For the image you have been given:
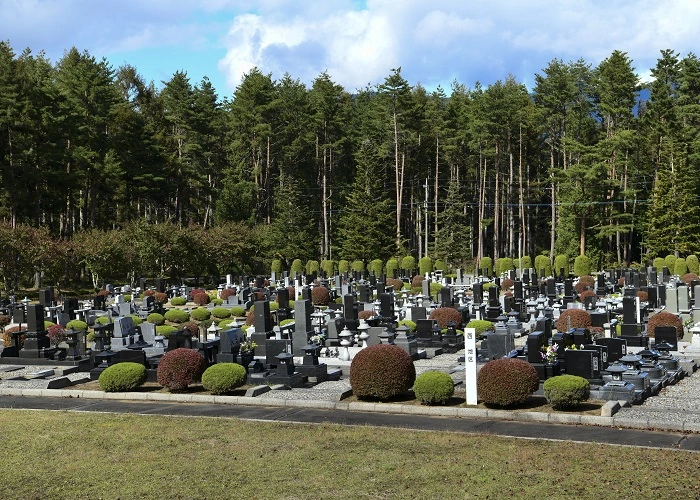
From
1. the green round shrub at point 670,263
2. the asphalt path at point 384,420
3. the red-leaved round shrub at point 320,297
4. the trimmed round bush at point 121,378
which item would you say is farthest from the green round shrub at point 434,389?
the green round shrub at point 670,263

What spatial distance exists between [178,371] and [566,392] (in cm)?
896

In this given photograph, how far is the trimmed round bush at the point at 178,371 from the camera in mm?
19250

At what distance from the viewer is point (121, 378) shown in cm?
1939

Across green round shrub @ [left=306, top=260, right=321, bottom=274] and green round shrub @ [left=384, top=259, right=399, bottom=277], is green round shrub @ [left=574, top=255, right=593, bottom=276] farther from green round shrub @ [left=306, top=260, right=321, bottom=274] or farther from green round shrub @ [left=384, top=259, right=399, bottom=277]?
green round shrub @ [left=306, top=260, right=321, bottom=274]

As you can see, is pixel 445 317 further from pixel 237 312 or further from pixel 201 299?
pixel 201 299

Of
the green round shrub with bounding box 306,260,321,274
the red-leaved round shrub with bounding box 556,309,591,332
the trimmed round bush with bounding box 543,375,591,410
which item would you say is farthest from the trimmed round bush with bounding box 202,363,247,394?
the green round shrub with bounding box 306,260,321,274

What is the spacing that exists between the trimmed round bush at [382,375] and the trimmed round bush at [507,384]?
5.96ft

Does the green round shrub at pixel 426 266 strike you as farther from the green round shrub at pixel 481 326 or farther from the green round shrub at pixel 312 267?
the green round shrub at pixel 481 326

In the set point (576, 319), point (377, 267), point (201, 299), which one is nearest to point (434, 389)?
point (576, 319)

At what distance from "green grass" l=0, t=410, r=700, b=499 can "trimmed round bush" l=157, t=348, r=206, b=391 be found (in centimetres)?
380

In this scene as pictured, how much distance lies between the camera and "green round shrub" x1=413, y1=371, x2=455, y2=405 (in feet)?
54.9

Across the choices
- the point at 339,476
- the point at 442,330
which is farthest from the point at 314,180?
the point at 339,476

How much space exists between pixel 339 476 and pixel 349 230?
60.5 metres

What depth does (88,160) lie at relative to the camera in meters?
62.8
